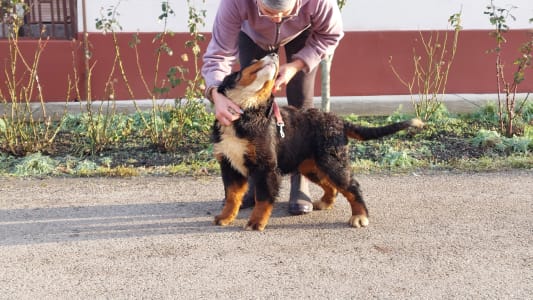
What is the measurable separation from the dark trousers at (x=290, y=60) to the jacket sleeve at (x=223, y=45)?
0.22 meters

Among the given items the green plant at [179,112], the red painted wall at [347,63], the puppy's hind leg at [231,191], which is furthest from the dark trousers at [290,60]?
the red painted wall at [347,63]

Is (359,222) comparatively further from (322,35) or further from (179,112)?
(179,112)

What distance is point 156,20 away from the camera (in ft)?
28.0

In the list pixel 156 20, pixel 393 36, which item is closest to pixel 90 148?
pixel 156 20

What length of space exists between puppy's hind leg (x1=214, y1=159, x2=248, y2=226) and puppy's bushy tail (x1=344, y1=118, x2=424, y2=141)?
855mm

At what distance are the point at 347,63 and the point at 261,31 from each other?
14.7 feet

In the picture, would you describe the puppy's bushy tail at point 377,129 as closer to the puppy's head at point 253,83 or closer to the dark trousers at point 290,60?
the dark trousers at point 290,60

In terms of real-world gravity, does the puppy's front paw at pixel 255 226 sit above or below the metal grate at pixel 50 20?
below

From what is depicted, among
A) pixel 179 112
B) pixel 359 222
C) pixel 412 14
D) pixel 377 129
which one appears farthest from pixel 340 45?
A: pixel 359 222

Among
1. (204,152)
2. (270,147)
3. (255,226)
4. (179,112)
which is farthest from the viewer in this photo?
(179,112)

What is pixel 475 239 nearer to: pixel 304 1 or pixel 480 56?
pixel 304 1

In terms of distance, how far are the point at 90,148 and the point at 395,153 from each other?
3.21 meters

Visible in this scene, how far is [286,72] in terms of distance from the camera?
14.1ft

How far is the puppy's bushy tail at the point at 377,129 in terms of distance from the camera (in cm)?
435
